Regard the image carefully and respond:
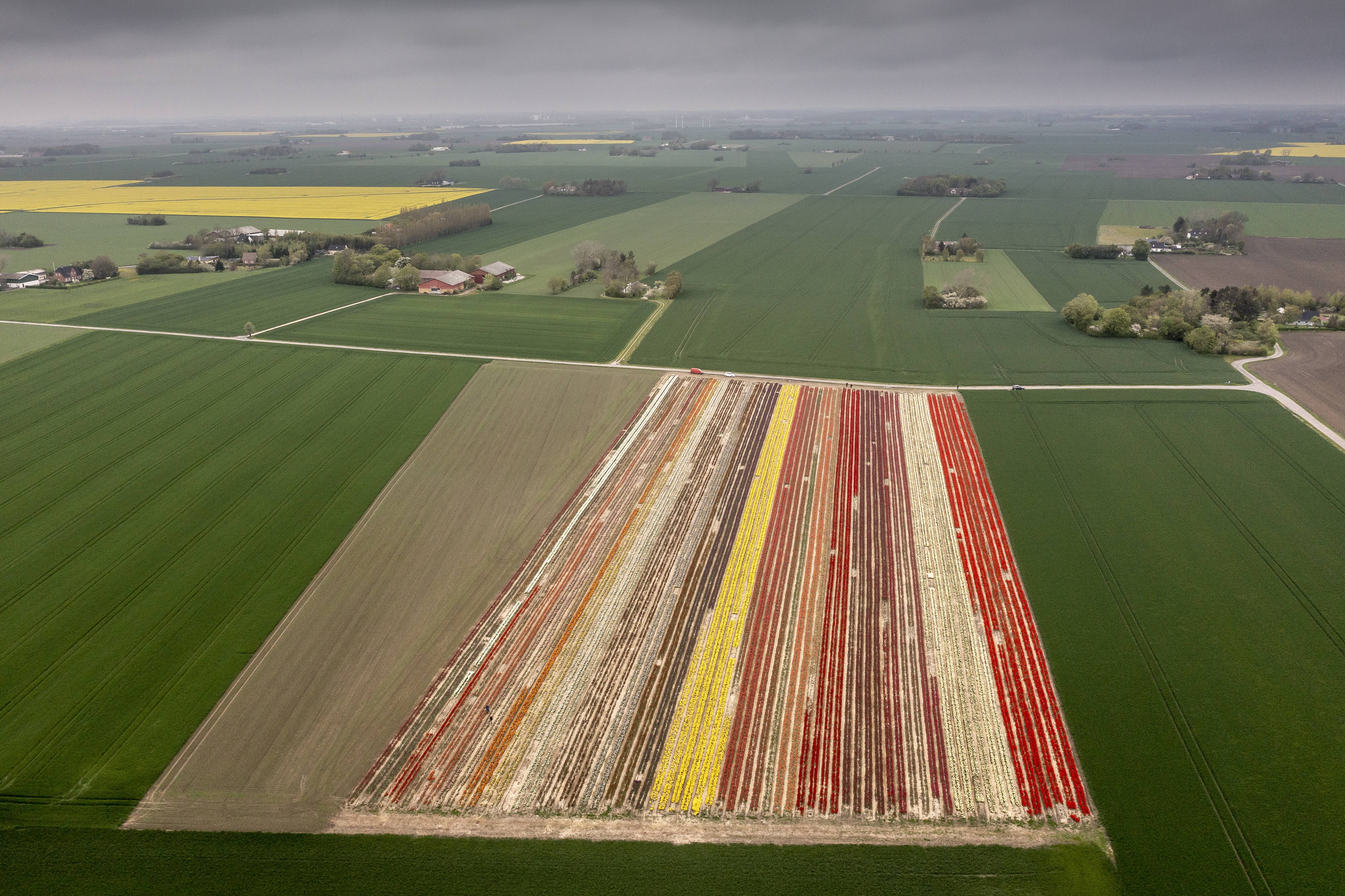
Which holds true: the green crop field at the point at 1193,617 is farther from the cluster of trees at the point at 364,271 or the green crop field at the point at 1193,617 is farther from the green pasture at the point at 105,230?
the green pasture at the point at 105,230

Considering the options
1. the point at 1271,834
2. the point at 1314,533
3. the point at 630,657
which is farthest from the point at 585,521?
the point at 1314,533

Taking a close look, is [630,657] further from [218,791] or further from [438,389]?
[438,389]

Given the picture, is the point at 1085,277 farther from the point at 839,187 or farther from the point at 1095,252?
the point at 839,187

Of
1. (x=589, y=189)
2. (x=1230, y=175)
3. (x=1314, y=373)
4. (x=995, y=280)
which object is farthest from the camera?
(x=1230, y=175)

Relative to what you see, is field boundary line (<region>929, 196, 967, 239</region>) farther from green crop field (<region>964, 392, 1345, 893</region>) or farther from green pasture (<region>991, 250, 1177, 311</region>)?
green crop field (<region>964, 392, 1345, 893</region>)

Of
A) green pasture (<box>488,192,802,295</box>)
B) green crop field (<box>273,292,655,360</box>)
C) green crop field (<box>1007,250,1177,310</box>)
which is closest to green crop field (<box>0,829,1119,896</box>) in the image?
green crop field (<box>273,292,655,360</box>)

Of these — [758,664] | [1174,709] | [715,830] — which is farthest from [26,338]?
[1174,709]
